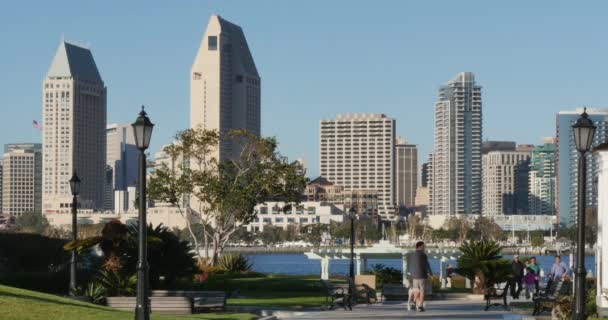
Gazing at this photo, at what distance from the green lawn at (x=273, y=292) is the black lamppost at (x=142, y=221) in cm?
1427

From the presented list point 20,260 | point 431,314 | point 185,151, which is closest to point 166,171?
point 185,151

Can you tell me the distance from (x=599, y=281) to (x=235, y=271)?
35.6 m

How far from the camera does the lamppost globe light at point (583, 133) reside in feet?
82.3

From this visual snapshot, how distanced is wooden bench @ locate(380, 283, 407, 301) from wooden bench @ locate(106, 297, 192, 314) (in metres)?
10.4

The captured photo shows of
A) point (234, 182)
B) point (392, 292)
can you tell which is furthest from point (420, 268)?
point (234, 182)

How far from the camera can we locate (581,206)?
968 inches

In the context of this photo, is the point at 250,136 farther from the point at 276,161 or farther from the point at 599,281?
the point at 599,281

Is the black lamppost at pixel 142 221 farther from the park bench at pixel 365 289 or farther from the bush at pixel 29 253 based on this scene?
the bush at pixel 29 253

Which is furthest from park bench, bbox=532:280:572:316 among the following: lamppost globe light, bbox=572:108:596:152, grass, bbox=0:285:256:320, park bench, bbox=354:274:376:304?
grass, bbox=0:285:256:320

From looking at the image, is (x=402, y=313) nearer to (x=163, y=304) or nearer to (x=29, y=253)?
(x=163, y=304)

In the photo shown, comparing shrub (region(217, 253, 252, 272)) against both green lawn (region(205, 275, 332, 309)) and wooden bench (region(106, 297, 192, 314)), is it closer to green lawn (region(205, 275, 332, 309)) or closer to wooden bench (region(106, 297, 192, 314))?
green lawn (region(205, 275, 332, 309))

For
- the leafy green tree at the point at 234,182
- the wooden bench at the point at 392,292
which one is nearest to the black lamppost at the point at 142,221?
the wooden bench at the point at 392,292

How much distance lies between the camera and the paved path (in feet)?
108

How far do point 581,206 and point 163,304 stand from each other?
1250 cm
